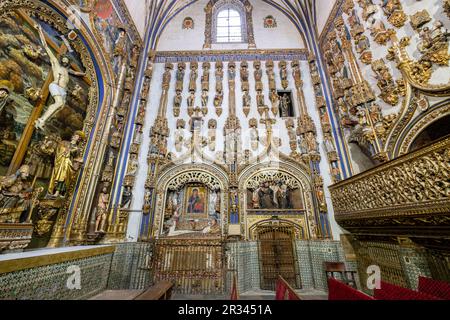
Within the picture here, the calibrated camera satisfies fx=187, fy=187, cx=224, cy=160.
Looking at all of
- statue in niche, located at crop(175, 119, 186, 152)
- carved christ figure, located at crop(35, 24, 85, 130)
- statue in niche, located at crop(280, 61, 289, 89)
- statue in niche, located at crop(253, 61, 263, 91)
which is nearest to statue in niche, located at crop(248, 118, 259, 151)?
statue in niche, located at crop(253, 61, 263, 91)

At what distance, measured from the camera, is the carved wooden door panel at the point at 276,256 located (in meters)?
6.87

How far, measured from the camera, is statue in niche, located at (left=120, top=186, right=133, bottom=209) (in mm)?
7474

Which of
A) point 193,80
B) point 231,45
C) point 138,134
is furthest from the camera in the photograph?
point 231,45

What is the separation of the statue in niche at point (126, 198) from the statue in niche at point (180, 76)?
5.72 meters

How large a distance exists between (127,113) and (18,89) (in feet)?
14.3

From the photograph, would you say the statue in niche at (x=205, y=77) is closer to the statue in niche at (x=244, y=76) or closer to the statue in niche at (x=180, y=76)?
the statue in niche at (x=180, y=76)

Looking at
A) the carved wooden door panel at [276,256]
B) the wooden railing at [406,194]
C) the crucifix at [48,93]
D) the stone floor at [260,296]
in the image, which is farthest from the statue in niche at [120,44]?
the wooden railing at [406,194]

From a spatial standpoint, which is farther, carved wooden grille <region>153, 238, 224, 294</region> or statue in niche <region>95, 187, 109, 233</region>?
statue in niche <region>95, 187, 109, 233</region>

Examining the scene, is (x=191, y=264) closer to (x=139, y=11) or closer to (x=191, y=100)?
(x=191, y=100)

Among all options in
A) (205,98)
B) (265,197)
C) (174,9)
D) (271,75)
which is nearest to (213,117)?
(205,98)

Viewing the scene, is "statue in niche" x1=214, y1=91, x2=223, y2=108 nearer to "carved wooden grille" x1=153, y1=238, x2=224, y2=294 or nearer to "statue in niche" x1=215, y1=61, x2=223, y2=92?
"statue in niche" x1=215, y1=61, x2=223, y2=92

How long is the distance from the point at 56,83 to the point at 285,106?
931 cm

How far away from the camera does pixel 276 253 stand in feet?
23.9

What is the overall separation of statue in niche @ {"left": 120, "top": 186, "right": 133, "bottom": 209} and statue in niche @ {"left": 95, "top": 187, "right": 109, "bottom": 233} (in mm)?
609
